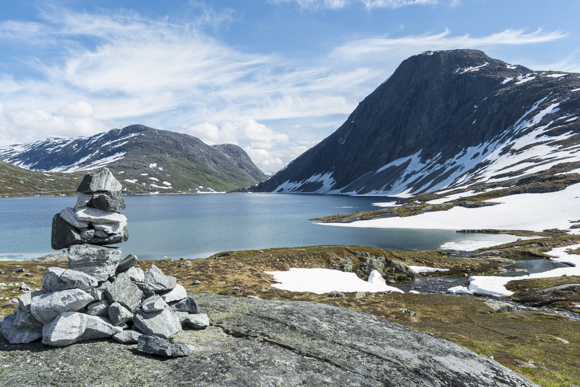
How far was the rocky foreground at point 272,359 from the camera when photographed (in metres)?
9.68

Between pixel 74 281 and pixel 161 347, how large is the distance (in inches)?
166

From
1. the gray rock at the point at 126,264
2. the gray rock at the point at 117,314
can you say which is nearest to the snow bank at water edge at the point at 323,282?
the gray rock at the point at 126,264

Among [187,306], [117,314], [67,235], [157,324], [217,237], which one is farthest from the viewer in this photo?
[217,237]

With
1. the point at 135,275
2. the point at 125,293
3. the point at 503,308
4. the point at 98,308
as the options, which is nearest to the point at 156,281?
the point at 135,275

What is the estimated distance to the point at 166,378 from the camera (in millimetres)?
9586

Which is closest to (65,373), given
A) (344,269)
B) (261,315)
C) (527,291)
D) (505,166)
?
(261,315)

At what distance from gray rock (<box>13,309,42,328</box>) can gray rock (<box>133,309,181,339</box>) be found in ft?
10.5

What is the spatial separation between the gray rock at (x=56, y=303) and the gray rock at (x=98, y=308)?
1.17ft

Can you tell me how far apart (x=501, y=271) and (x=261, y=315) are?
46.8m

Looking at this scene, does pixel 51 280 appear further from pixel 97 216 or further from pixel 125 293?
pixel 97 216

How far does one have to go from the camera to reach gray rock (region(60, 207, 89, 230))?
13.1m

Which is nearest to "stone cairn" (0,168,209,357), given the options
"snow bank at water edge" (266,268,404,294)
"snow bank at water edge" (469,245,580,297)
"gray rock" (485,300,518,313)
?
"snow bank at water edge" (266,268,404,294)

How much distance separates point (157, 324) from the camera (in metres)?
12.0

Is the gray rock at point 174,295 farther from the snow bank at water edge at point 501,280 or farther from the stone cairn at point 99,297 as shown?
the snow bank at water edge at point 501,280
